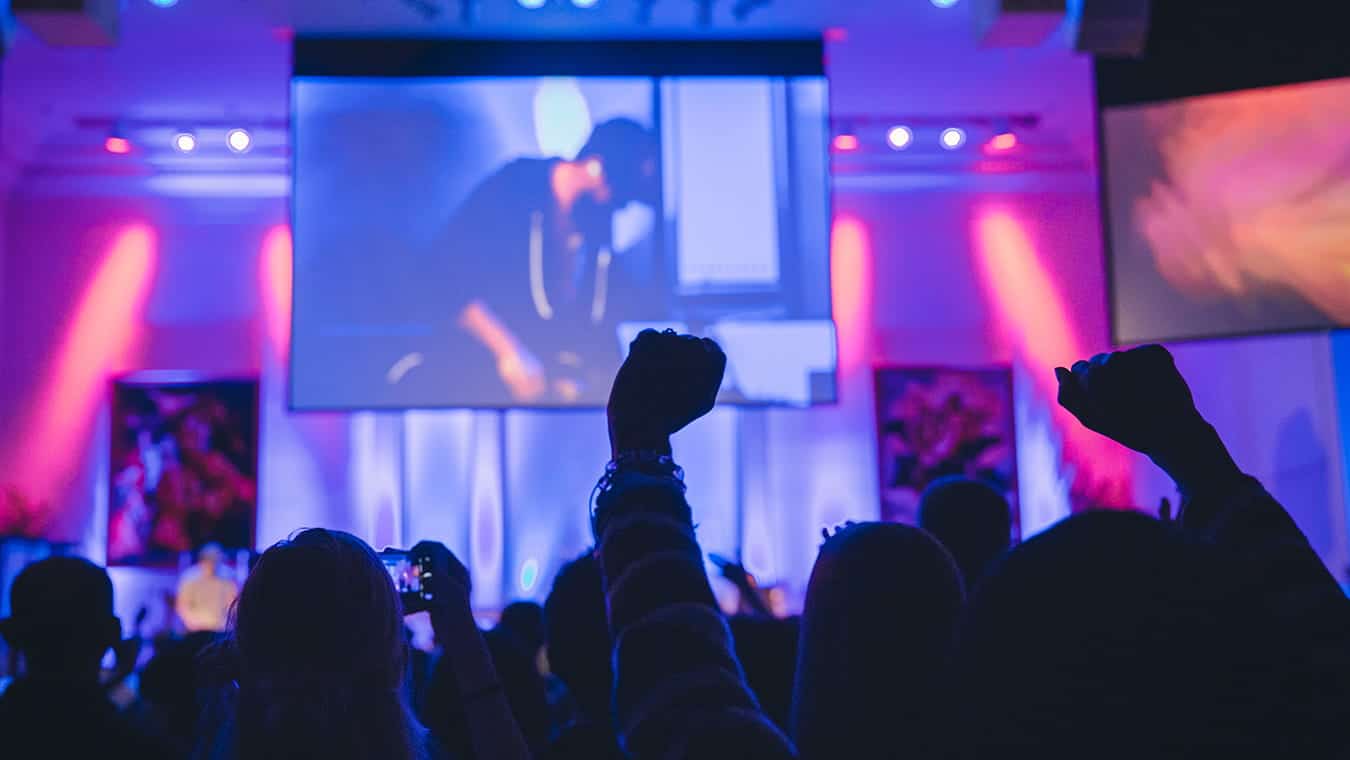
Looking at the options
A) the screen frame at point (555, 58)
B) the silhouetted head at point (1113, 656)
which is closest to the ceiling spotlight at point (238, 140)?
the screen frame at point (555, 58)

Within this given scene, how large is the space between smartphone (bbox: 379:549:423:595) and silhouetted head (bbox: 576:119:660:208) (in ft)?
16.1

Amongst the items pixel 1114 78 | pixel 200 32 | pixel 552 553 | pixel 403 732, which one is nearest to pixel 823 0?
pixel 1114 78

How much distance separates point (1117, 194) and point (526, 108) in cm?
308

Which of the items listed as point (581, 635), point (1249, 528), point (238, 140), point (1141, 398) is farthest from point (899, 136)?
point (1249, 528)

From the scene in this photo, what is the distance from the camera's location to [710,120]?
646 cm

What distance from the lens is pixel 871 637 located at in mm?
1256

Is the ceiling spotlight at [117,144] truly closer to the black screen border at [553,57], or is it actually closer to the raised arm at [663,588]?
the black screen border at [553,57]

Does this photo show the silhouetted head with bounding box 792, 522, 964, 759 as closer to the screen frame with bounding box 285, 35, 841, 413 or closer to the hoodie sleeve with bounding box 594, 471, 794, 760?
the hoodie sleeve with bounding box 594, 471, 794, 760

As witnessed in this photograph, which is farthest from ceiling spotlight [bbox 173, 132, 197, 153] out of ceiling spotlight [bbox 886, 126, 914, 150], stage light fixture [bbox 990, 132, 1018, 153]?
stage light fixture [bbox 990, 132, 1018, 153]

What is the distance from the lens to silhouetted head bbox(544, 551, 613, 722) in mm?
2041

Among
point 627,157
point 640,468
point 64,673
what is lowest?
point 64,673

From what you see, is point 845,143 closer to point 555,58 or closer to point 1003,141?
point 1003,141

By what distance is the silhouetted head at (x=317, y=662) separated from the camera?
140cm

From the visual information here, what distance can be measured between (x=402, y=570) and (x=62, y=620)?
85 centimetres
